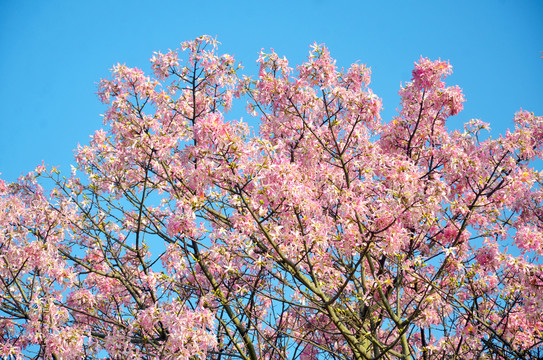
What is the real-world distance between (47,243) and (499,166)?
679 cm

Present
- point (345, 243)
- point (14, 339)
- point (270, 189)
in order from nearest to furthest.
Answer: point (270, 189) → point (345, 243) → point (14, 339)

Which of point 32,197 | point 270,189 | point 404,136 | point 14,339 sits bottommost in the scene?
point 14,339

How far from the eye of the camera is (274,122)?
9.25 m

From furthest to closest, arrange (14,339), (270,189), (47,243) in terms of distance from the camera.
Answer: (14,339), (47,243), (270,189)

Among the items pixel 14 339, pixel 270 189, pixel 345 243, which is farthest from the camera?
pixel 14 339

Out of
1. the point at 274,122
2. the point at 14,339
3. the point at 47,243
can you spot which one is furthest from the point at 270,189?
the point at 14,339

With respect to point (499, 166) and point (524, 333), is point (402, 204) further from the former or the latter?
point (524, 333)

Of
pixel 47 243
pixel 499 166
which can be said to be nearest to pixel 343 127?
pixel 499 166

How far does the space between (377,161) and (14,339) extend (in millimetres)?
6727

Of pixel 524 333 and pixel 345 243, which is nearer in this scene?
pixel 345 243

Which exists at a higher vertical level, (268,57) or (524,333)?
(268,57)

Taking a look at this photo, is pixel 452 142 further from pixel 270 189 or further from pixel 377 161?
pixel 270 189

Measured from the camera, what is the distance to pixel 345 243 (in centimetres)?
710

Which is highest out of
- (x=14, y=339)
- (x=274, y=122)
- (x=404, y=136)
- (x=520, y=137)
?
(x=404, y=136)
